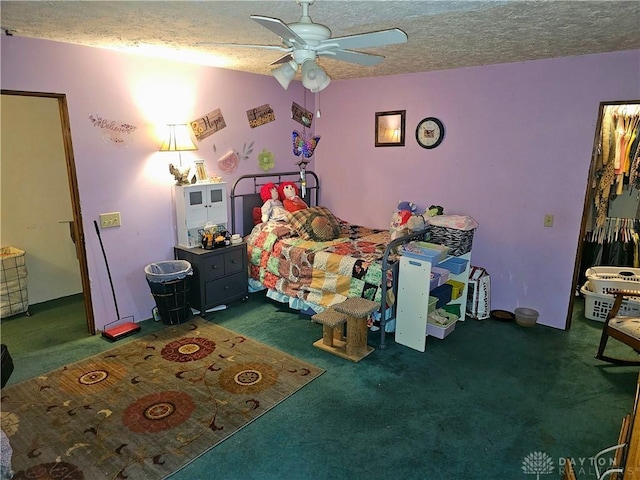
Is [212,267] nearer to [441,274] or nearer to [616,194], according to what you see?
[441,274]

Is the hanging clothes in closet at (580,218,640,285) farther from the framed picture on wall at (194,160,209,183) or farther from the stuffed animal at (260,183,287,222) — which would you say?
the framed picture on wall at (194,160,209,183)

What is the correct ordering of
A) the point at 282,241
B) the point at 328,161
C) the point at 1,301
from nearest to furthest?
the point at 1,301 → the point at 282,241 → the point at 328,161

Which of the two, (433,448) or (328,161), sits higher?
(328,161)

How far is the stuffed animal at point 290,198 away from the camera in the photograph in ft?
15.5

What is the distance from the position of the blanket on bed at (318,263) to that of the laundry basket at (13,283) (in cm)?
218

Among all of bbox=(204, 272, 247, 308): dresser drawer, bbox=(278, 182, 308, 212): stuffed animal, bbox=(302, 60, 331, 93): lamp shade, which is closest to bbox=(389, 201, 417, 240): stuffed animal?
bbox=(278, 182, 308, 212): stuffed animal

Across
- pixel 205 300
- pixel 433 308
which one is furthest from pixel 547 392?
pixel 205 300

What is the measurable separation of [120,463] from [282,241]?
2453 mm

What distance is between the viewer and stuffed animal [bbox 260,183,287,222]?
15.1 ft

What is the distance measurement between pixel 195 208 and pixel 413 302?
7.32 ft

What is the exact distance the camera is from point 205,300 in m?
4.02

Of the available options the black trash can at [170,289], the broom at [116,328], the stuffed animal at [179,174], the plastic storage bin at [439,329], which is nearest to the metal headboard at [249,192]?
the stuffed animal at [179,174]

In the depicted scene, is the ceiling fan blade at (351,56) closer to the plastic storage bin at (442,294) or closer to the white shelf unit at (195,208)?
the plastic storage bin at (442,294)

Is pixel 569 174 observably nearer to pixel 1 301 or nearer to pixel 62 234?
pixel 62 234
